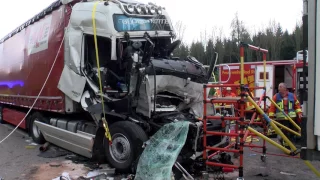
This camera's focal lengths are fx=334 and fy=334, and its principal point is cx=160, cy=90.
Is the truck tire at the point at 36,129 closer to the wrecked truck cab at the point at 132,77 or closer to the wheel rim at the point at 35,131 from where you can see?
the wheel rim at the point at 35,131

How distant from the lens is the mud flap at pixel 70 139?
666cm

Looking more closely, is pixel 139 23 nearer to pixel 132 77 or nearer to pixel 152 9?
pixel 152 9

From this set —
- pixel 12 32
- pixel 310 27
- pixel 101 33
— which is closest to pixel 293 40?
pixel 12 32

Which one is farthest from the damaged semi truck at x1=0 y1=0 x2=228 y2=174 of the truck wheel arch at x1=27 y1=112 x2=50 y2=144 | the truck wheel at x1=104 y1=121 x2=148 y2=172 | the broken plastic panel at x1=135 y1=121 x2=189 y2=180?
the broken plastic panel at x1=135 y1=121 x2=189 y2=180

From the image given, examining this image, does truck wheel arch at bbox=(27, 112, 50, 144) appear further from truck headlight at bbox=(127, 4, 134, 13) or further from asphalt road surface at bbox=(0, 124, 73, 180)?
truck headlight at bbox=(127, 4, 134, 13)

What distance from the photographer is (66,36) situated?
24.0ft

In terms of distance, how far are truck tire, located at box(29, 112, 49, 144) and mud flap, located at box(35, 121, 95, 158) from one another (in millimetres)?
393

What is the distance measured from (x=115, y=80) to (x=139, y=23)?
4.30ft

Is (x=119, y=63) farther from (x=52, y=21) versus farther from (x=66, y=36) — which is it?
(x=52, y=21)

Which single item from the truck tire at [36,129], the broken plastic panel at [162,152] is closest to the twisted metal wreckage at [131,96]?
the broken plastic panel at [162,152]

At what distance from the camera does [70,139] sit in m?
7.25

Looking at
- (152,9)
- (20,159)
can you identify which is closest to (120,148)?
(20,159)

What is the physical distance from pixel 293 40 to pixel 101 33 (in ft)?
91.6

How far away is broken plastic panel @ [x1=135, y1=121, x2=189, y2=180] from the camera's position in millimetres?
4934
